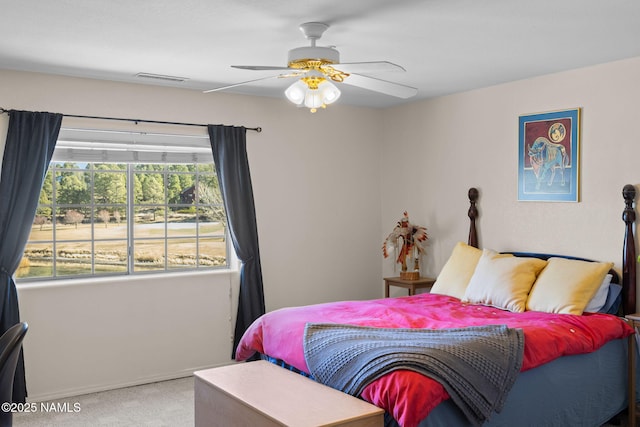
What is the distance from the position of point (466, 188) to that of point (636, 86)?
1.58m

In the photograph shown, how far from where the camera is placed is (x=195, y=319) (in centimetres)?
508

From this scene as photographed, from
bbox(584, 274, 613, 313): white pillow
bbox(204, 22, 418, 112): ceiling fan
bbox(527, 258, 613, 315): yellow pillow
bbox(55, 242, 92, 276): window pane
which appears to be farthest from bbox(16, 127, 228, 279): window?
bbox(584, 274, 613, 313): white pillow

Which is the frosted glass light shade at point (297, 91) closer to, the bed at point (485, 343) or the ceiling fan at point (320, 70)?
the ceiling fan at point (320, 70)

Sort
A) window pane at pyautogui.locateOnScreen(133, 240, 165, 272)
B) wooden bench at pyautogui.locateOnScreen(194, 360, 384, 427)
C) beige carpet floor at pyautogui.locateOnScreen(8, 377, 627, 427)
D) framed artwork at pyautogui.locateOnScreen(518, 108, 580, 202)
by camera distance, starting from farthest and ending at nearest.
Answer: window pane at pyautogui.locateOnScreen(133, 240, 165, 272), framed artwork at pyautogui.locateOnScreen(518, 108, 580, 202), beige carpet floor at pyautogui.locateOnScreen(8, 377, 627, 427), wooden bench at pyautogui.locateOnScreen(194, 360, 384, 427)

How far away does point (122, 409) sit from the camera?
13.8ft

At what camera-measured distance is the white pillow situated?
3.98 m

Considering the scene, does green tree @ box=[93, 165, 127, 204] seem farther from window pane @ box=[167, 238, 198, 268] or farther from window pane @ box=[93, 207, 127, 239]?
window pane @ box=[167, 238, 198, 268]

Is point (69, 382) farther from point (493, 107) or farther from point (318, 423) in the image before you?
point (493, 107)

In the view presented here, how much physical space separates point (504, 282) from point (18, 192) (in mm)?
3434

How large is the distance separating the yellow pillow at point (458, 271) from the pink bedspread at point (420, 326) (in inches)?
9.2

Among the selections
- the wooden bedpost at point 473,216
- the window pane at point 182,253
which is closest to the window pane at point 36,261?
the window pane at point 182,253

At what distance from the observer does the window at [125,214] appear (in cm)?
464

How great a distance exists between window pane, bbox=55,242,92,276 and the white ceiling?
1302mm

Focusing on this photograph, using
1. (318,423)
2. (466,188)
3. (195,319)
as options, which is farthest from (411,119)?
(318,423)
